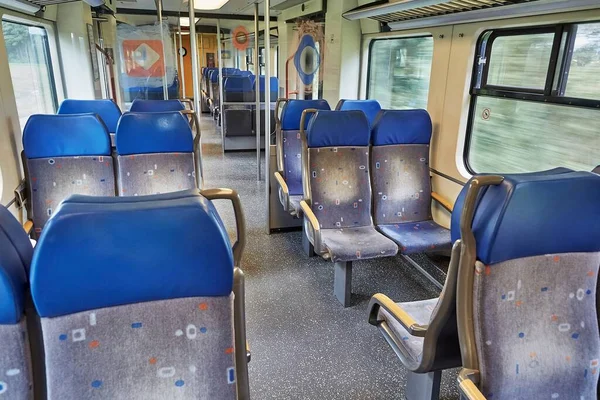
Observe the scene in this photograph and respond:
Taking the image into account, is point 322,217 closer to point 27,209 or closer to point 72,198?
point 27,209

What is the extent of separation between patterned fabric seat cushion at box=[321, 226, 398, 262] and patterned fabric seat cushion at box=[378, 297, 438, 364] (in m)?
0.79

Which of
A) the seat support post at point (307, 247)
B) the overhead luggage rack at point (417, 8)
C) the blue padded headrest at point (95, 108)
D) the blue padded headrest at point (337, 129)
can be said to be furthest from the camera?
the blue padded headrest at point (95, 108)

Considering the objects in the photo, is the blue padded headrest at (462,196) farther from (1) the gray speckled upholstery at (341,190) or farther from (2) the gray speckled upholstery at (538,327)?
(1) the gray speckled upholstery at (341,190)

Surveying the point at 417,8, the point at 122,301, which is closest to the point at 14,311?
the point at 122,301

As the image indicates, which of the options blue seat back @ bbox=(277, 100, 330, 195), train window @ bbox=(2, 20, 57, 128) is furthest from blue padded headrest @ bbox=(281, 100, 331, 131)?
train window @ bbox=(2, 20, 57, 128)

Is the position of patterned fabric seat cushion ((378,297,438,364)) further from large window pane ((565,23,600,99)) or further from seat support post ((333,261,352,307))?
large window pane ((565,23,600,99))

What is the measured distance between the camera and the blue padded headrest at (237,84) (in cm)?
740

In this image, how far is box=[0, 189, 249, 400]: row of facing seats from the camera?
35.7 inches

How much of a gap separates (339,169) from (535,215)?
2.15m

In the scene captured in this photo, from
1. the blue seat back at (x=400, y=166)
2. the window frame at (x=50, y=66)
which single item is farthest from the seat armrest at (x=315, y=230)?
the window frame at (x=50, y=66)

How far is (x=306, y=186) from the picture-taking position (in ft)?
10.5

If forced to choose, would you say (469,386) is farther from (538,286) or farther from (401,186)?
(401,186)

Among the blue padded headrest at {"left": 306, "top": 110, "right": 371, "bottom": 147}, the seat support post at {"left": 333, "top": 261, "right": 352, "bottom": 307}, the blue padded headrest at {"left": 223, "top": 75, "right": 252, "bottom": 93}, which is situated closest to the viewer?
the seat support post at {"left": 333, "top": 261, "right": 352, "bottom": 307}

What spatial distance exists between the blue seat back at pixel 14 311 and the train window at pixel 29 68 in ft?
9.12
